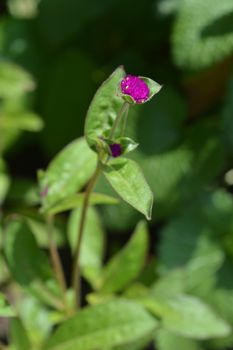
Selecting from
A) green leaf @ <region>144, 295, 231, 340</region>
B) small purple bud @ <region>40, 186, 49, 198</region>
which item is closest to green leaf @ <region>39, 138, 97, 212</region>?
small purple bud @ <region>40, 186, 49, 198</region>

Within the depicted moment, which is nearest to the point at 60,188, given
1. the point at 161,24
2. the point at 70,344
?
the point at 70,344

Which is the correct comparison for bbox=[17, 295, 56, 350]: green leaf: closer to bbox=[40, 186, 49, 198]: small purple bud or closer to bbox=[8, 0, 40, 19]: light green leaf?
bbox=[40, 186, 49, 198]: small purple bud

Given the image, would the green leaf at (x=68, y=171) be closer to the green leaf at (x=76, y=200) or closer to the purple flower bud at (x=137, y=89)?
the green leaf at (x=76, y=200)

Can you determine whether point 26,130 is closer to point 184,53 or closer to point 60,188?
point 184,53

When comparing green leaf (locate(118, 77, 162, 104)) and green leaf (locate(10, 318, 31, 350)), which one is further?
green leaf (locate(10, 318, 31, 350))

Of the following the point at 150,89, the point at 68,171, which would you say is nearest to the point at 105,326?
the point at 68,171

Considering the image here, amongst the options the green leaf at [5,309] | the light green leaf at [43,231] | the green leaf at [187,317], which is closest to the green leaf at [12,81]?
the light green leaf at [43,231]
